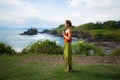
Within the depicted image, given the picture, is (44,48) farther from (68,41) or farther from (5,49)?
(68,41)

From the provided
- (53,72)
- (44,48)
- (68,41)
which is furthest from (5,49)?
(68,41)

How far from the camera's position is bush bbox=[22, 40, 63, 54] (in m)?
18.5

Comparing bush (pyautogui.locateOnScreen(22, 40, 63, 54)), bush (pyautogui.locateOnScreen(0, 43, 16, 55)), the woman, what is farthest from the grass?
bush (pyautogui.locateOnScreen(0, 43, 16, 55))

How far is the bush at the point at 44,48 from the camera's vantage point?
60.8 feet

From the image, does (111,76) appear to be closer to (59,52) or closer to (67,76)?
(67,76)

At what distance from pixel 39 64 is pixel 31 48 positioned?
6.32 metres

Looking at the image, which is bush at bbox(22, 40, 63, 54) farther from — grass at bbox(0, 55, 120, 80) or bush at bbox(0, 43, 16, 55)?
grass at bbox(0, 55, 120, 80)

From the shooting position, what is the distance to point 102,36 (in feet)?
264

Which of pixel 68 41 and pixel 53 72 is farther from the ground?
pixel 68 41

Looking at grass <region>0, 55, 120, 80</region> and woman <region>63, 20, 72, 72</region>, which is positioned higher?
woman <region>63, 20, 72, 72</region>

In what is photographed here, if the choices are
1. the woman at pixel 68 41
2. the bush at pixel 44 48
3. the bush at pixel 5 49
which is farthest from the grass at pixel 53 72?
the bush at pixel 5 49

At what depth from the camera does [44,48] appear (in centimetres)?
1867

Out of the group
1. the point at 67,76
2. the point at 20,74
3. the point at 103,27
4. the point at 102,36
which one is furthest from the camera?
the point at 103,27

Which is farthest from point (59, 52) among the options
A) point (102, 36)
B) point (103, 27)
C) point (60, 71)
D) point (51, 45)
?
point (103, 27)
